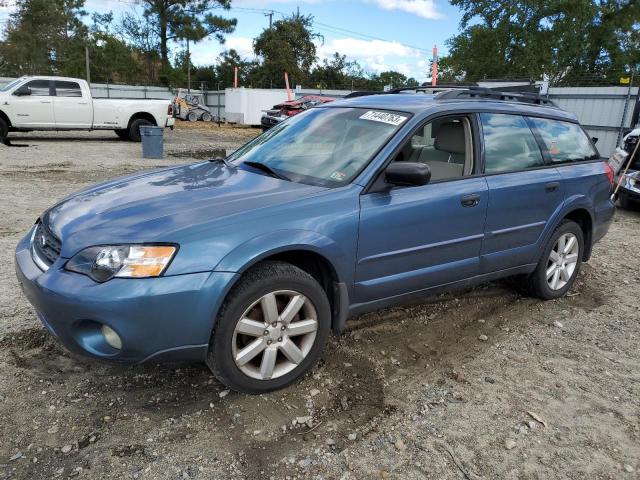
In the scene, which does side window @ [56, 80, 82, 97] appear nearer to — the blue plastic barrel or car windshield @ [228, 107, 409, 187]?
the blue plastic barrel

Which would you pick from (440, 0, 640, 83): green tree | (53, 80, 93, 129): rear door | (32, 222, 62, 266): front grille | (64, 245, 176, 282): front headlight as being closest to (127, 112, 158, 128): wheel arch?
(53, 80, 93, 129): rear door

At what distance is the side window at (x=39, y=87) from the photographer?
14258mm

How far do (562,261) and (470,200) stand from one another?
155 centimetres

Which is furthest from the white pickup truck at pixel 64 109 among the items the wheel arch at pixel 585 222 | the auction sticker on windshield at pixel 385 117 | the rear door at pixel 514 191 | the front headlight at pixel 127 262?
the wheel arch at pixel 585 222

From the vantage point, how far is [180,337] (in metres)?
2.57

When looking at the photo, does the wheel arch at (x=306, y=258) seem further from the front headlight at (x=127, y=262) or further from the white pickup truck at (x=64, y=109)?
the white pickup truck at (x=64, y=109)

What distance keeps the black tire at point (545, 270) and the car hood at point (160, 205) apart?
2.33 meters

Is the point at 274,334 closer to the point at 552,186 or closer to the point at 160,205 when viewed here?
the point at 160,205

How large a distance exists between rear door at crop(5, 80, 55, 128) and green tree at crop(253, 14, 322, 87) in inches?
1185

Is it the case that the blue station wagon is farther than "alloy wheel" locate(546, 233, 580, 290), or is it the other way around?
"alloy wheel" locate(546, 233, 580, 290)

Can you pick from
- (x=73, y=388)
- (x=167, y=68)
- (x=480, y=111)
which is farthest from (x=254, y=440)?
(x=167, y=68)

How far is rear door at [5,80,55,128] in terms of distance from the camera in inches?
553

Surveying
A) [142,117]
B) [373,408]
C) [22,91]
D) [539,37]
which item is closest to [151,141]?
[142,117]

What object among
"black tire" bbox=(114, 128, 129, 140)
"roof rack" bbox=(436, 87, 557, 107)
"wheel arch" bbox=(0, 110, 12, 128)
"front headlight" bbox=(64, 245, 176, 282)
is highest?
"roof rack" bbox=(436, 87, 557, 107)
